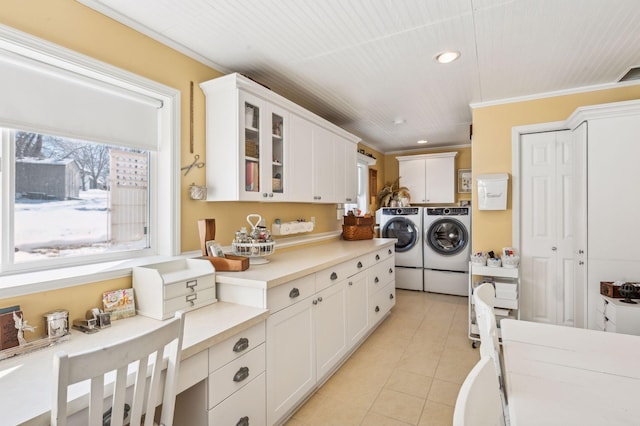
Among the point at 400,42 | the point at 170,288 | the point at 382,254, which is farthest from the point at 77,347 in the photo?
the point at 382,254

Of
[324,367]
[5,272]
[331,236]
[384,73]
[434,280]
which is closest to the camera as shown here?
[5,272]

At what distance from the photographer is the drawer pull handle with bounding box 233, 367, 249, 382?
4.99 feet

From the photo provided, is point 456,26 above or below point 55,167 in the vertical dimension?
above

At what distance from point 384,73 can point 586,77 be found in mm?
1743

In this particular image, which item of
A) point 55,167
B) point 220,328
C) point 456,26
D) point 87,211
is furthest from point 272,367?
point 456,26

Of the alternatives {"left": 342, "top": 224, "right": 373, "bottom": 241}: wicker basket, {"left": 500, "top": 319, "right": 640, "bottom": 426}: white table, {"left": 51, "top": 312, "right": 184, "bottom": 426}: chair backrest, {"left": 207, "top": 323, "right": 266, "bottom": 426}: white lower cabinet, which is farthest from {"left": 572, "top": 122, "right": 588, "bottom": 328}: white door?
{"left": 51, "top": 312, "right": 184, "bottom": 426}: chair backrest

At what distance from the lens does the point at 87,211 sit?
68.2 inches

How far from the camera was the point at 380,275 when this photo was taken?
11.2 ft

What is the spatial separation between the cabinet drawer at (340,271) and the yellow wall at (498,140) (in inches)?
52.3

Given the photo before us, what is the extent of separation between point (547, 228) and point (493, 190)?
64 centimetres

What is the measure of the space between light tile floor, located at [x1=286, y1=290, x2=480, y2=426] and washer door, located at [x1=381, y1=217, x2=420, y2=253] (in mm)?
1480

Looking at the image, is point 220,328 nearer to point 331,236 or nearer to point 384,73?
point 384,73

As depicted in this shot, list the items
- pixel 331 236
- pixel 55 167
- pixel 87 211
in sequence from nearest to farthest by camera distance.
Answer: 1. pixel 55 167
2. pixel 87 211
3. pixel 331 236

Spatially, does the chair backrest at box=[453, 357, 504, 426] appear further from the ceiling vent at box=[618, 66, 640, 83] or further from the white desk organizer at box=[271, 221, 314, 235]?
the ceiling vent at box=[618, 66, 640, 83]
